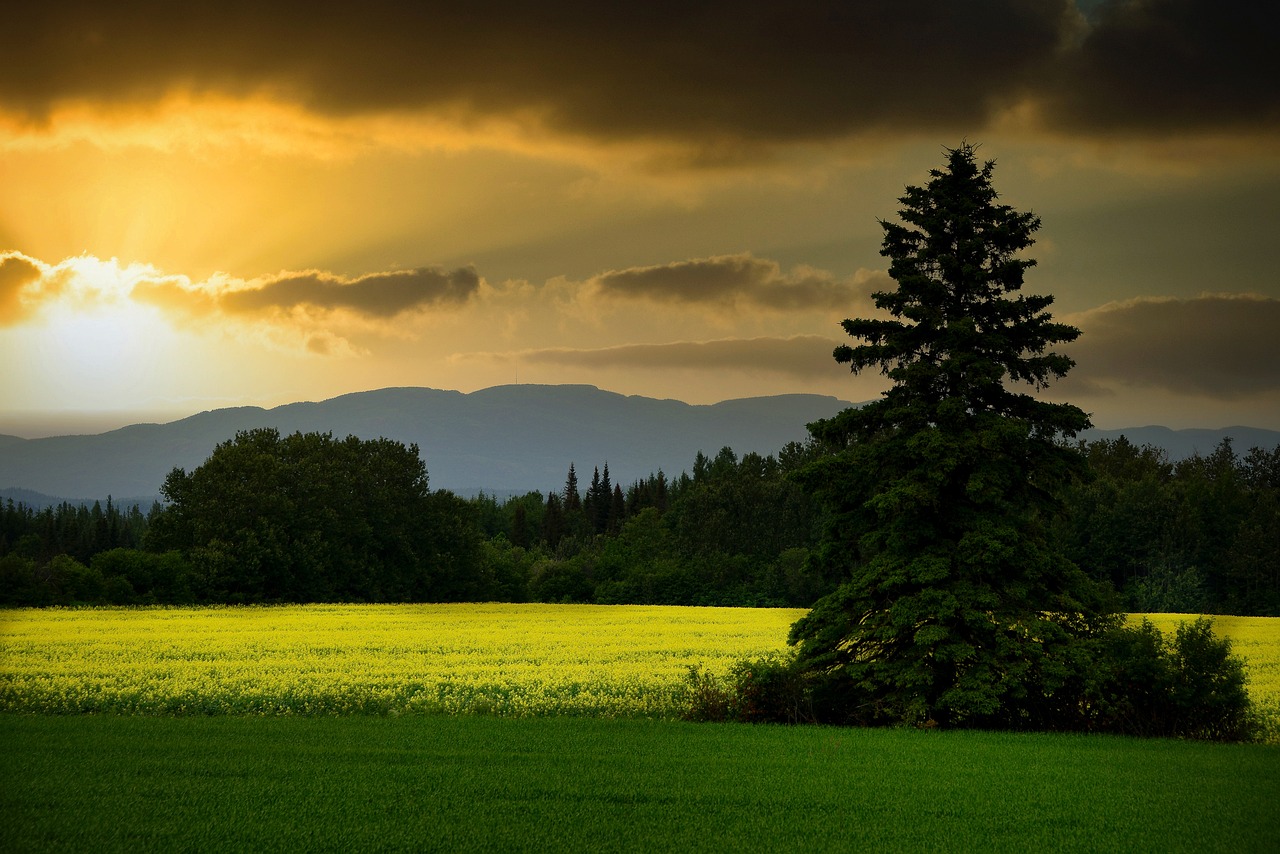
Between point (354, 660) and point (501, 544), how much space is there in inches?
3670

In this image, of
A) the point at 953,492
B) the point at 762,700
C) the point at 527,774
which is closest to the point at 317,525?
the point at 762,700

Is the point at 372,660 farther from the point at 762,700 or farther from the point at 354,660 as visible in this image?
the point at 762,700

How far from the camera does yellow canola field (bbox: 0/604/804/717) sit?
22.4m

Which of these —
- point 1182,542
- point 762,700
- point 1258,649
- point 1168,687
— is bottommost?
point 1258,649

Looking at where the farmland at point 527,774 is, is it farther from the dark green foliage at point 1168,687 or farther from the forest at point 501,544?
the forest at point 501,544

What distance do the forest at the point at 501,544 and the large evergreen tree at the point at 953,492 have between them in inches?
730

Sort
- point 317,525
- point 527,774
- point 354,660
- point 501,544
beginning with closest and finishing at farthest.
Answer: point 527,774, point 354,660, point 317,525, point 501,544

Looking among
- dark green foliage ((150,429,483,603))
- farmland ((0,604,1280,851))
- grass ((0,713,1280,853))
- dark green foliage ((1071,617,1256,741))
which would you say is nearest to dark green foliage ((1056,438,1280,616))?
dark green foliage ((150,429,483,603))

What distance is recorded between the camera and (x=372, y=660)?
3091 centimetres

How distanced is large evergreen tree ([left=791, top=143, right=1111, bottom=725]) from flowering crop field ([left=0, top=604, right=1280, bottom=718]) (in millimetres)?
5144

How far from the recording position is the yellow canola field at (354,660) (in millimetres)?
22375

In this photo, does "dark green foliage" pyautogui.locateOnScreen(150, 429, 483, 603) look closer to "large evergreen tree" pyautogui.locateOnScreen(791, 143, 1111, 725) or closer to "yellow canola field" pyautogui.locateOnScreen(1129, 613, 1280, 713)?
"large evergreen tree" pyautogui.locateOnScreen(791, 143, 1111, 725)

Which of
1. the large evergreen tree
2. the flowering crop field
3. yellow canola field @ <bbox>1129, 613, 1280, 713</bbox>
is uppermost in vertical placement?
the large evergreen tree

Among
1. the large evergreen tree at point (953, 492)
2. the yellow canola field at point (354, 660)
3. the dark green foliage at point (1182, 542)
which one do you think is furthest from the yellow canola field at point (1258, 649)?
the dark green foliage at point (1182, 542)
